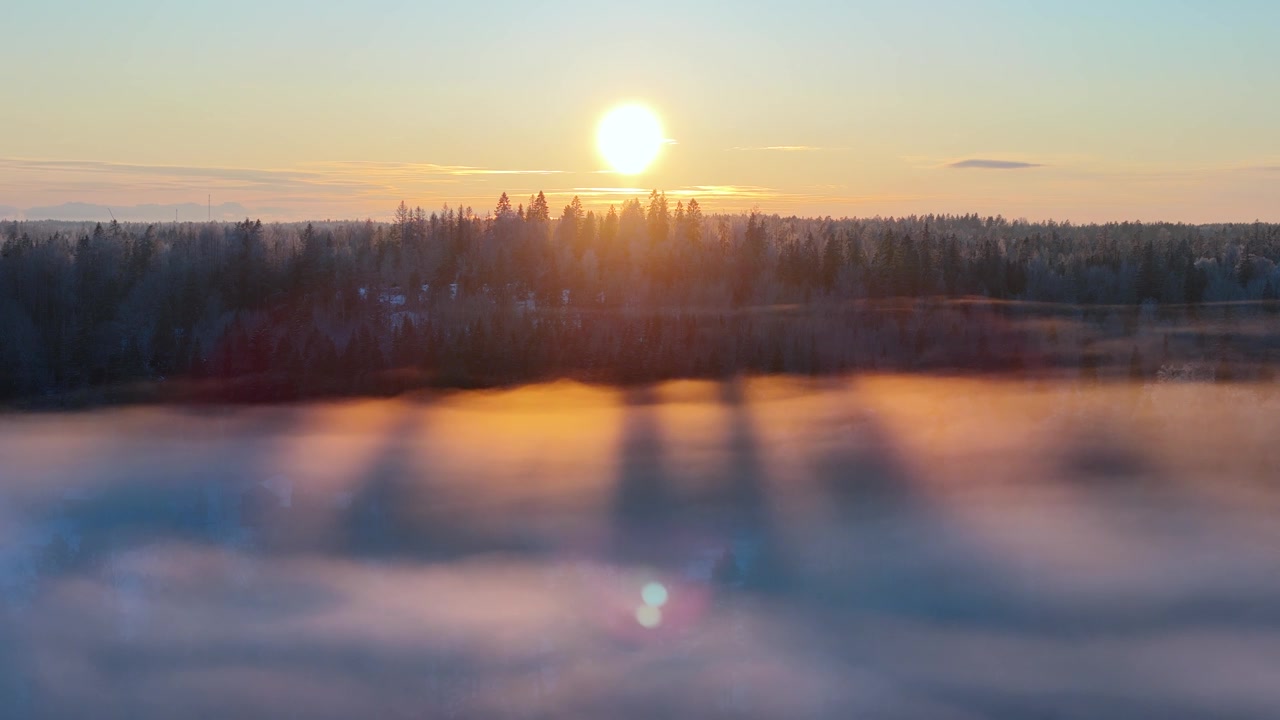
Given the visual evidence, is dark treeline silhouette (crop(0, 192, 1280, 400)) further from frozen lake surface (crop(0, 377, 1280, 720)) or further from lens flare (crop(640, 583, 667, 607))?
lens flare (crop(640, 583, 667, 607))

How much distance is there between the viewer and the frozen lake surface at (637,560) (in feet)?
75.2

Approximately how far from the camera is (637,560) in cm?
3597

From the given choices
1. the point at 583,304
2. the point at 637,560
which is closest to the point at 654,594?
the point at 637,560

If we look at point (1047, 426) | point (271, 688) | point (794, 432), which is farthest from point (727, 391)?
point (271, 688)

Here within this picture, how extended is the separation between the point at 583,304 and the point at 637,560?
41.7 meters

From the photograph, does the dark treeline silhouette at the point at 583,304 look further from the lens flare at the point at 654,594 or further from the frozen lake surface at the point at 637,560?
the lens flare at the point at 654,594

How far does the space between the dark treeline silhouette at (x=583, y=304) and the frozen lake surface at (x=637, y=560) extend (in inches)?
132

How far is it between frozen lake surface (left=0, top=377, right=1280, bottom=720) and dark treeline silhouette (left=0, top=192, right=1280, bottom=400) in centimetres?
334

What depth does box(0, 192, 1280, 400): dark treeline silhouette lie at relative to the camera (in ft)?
219

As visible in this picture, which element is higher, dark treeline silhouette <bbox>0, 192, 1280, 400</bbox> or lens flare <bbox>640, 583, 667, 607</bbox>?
dark treeline silhouette <bbox>0, 192, 1280, 400</bbox>

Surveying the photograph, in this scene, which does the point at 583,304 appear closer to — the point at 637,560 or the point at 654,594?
the point at 637,560

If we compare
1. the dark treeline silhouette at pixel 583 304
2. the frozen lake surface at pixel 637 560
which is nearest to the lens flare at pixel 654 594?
the frozen lake surface at pixel 637 560

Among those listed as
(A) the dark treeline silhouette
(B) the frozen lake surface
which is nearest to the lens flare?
(B) the frozen lake surface

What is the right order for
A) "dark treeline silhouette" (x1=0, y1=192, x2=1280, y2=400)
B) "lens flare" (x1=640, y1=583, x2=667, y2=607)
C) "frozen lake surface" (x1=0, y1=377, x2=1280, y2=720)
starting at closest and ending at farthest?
"frozen lake surface" (x1=0, y1=377, x2=1280, y2=720), "lens flare" (x1=640, y1=583, x2=667, y2=607), "dark treeline silhouette" (x1=0, y1=192, x2=1280, y2=400)
